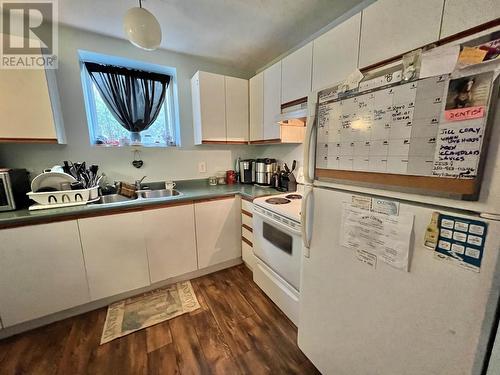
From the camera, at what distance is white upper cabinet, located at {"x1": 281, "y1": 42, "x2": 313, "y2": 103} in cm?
156

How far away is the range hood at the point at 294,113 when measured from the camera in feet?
5.08

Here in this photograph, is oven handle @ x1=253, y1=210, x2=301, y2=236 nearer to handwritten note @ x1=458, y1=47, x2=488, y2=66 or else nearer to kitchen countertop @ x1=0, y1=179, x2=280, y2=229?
kitchen countertop @ x1=0, y1=179, x2=280, y2=229

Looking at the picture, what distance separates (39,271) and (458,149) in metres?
2.43

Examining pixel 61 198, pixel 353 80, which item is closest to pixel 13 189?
pixel 61 198

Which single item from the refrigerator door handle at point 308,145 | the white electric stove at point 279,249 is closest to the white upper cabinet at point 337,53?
the refrigerator door handle at point 308,145

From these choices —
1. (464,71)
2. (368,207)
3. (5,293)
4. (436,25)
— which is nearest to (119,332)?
(5,293)

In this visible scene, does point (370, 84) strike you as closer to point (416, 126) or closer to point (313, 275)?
point (416, 126)

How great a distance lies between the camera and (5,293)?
4.44 ft

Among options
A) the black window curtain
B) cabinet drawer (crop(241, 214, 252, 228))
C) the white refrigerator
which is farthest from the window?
the white refrigerator

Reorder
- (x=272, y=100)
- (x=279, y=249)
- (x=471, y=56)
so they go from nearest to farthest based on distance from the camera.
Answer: (x=471, y=56) → (x=279, y=249) → (x=272, y=100)

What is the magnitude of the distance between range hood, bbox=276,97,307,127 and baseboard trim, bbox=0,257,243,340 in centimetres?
165

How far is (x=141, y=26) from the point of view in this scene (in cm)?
130

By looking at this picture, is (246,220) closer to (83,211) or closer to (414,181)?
(83,211)

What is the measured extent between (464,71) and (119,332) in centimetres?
231
